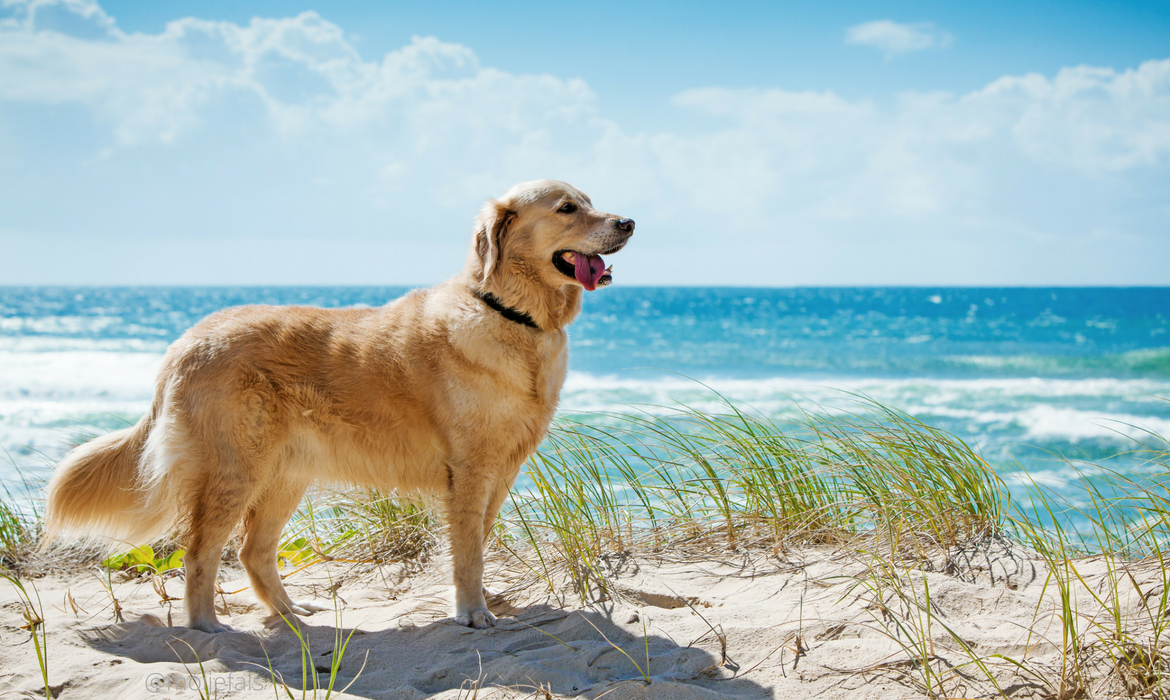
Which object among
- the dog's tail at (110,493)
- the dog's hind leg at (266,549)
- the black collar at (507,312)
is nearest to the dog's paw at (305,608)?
the dog's hind leg at (266,549)

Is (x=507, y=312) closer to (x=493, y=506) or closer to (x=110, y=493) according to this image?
(x=493, y=506)

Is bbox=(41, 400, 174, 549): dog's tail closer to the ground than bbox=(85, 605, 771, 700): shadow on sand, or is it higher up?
higher up

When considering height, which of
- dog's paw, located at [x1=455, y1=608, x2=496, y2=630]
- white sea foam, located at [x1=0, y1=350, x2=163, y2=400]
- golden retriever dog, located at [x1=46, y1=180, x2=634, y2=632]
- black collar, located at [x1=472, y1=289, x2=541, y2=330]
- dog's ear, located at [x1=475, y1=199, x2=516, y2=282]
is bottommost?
white sea foam, located at [x1=0, y1=350, x2=163, y2=400]

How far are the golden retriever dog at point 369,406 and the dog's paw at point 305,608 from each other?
381 millimetres

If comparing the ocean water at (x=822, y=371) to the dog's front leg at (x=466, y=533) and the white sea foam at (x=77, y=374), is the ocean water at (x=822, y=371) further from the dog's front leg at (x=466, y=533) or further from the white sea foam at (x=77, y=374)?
the dog's front leg at (x=466, y=533)

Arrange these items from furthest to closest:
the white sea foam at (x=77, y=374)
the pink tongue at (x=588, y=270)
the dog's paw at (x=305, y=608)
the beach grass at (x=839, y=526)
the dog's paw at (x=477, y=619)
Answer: the white sea foam at (x=77, y=374) < the dog's paw at (x=305, y=608) < the pink tongue at (x=588, y=270) < the dog's paw at (x=477, y=619) < the beach grass at (x=839, y=526)

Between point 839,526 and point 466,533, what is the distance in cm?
183

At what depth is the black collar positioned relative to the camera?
335 centimetres

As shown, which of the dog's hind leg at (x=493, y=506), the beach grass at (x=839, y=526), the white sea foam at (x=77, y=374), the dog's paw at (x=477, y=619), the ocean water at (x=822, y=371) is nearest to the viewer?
the beach grass at (x=839, y=526)

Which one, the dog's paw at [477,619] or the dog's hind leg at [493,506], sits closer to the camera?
the dog's paw at [477,619]

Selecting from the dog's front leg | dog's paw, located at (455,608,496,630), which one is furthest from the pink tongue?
dog's paw, located at (455,608,496,630)

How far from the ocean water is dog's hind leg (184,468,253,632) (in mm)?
2083

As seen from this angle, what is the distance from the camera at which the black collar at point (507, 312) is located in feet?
11.0

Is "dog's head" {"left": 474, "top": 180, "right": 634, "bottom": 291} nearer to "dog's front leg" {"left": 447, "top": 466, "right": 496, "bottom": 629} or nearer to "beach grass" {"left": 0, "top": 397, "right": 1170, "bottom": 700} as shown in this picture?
"dog's front leg" {"left": 447, "top": 466, "right": 496, "bottom": 629}
